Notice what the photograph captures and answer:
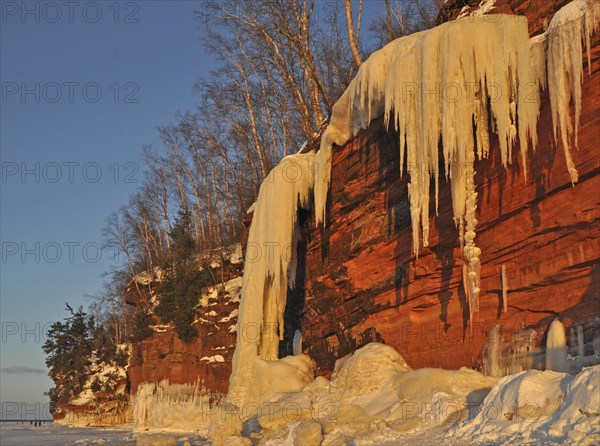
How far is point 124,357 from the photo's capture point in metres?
32.3

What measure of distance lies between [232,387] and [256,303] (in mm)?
2351

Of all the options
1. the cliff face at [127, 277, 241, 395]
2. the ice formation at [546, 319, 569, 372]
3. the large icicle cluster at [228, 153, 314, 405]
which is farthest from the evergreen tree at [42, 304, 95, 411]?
the ice formation at [546, 319, 569, 372]

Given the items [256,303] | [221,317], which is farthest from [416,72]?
[221,317]

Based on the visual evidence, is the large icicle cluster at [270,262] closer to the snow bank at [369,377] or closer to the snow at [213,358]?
the snow bank at [369,377]

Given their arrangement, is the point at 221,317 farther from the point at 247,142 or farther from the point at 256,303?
the point at 247,142

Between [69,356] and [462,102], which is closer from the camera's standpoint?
[462,102]

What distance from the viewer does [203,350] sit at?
24.4m

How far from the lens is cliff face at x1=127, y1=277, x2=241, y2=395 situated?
77.3ft

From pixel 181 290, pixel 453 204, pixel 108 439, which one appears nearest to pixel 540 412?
pixel 453 204

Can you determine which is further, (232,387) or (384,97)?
(232,387)

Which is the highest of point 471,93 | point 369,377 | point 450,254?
point 471,93

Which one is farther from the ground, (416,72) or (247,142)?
(247,142)

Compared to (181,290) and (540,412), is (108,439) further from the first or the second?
(540,412)

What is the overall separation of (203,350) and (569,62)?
18.3 m
